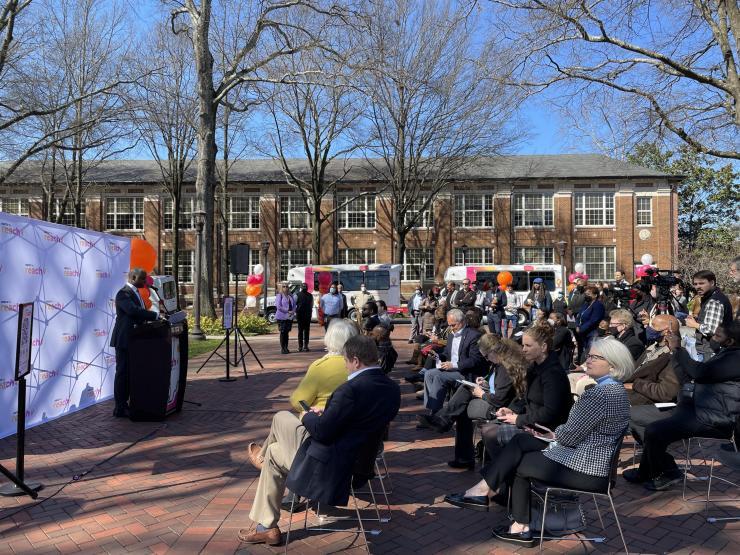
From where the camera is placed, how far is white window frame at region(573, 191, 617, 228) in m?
37.6

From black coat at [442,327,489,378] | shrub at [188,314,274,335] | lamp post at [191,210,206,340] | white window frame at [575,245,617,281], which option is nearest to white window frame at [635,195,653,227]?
white window frame at [575,245,617,281]

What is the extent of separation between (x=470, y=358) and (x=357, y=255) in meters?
32.4

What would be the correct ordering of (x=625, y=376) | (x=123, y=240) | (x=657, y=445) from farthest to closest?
(x=123, y=240), (x=657, y=445), (x=625, y=376)

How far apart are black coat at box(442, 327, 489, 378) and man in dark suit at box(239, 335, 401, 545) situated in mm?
2694

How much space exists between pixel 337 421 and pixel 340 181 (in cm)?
3496

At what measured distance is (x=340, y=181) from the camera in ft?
124

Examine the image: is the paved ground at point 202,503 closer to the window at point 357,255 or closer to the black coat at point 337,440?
the black coat at point 337,440

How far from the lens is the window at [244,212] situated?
129ft

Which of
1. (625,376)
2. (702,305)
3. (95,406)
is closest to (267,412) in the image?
(95,406)

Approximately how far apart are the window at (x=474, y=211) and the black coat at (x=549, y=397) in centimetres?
3432

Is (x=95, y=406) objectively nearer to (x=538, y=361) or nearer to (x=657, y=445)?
(x=538, y=361)

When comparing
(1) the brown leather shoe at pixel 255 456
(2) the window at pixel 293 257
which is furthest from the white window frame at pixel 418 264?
(1) the brown leather shoe at pixel 255 456

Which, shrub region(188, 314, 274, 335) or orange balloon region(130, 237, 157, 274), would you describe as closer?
orange balloon region(130, 237, 157, 274)

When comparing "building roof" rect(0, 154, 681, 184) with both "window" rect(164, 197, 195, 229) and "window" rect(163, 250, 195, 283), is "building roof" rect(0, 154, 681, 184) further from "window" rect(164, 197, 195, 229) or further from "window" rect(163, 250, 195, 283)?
"window" rect(163, 250, 195, 283)
